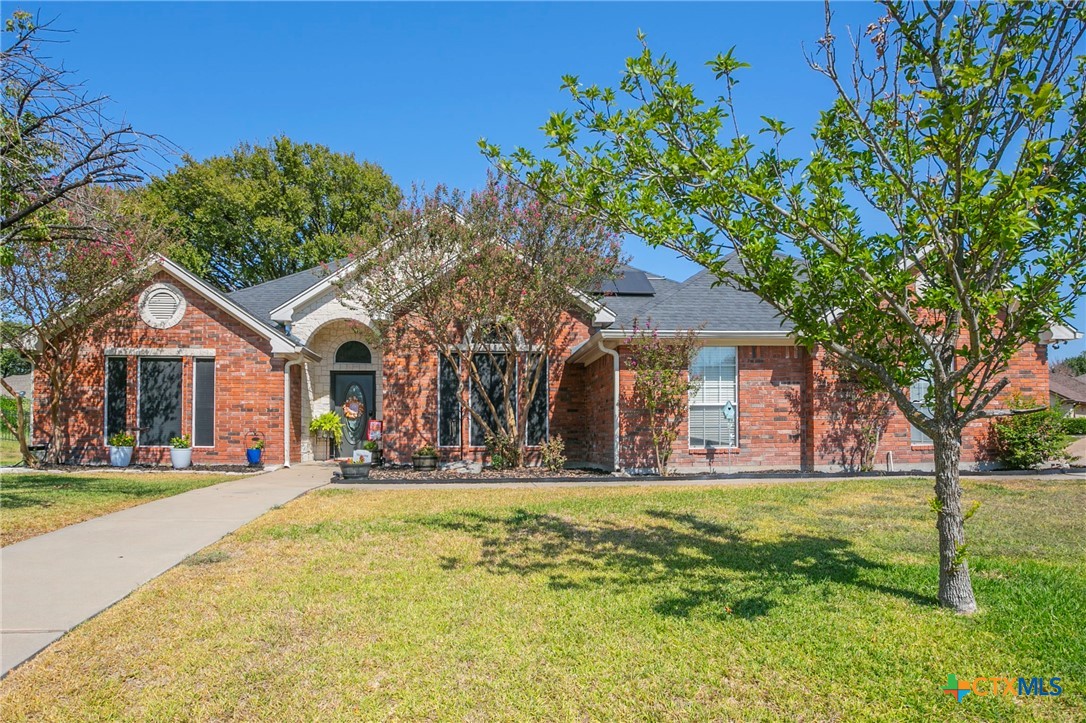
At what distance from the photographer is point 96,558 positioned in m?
6.68

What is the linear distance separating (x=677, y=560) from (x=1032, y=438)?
11110 millimetres

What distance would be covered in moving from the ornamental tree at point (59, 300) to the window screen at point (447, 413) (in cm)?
677

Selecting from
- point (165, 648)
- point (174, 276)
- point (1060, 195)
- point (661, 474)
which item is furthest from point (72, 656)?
point (174, 276)

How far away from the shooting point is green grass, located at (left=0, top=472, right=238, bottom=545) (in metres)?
8.31

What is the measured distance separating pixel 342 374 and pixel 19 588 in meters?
12.8

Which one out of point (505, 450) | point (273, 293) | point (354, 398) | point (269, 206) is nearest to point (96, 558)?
point (505, 450)

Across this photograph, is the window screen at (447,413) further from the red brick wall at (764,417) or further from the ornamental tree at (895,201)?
the ornamental tree at (895,201)

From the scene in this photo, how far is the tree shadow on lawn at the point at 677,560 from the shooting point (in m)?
5.42

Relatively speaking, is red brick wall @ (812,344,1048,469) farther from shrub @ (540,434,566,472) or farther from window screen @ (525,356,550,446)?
window screen @ (525,356,550,446)

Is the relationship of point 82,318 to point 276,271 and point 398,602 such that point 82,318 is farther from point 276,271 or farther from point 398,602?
point 276,271

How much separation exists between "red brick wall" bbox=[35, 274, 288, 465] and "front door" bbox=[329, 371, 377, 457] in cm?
244

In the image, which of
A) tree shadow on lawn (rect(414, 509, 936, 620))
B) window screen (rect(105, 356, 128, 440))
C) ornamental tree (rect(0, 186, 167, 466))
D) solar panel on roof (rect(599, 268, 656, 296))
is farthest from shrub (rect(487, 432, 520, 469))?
window screen (rect(105, 356, 128, 440))

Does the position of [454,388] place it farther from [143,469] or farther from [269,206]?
[269,206]

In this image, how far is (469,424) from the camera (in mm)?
15500
